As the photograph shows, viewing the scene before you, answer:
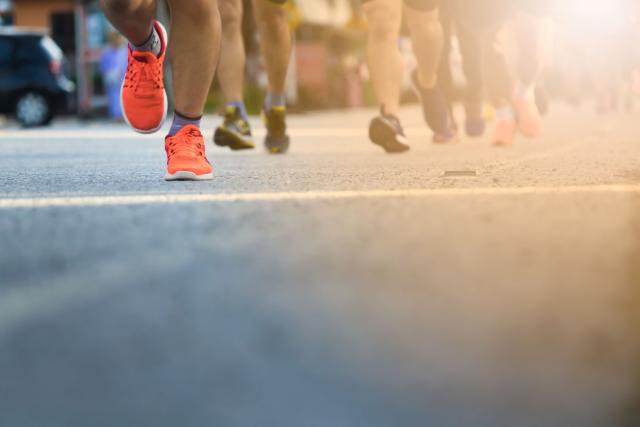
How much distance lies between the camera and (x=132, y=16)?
493 centimetres

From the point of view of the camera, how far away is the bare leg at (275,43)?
7.34 metres

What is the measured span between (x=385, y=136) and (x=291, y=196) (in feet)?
9.71

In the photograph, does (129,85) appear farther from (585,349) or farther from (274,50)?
(585,349)

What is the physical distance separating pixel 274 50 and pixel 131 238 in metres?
Answer: 4.11

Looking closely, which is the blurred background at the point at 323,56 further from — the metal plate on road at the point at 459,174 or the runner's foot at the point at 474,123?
the metal plate on road at the point at 459,174

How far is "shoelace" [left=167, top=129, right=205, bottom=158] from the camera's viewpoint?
5188 millimetres

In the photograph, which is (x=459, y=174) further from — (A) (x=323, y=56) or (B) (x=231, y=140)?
(A) (x=323, y=56)

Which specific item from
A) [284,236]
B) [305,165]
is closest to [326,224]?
[284,236]

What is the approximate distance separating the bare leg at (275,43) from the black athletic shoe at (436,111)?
47.2 inches

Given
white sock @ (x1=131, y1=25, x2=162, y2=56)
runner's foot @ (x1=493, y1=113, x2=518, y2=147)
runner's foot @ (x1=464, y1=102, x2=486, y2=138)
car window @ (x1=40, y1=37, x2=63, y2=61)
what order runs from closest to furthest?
white sock @ (x1=131, y1=25, x2=162, y2=56)
runner's foot @ (x1=493, y1=113, x2=518, y2=147)
runner's foot @ (x1=464, y1=102, x2=486, y2=138)
car window @ (x1=40, y1=37, x2=63, y2=61)

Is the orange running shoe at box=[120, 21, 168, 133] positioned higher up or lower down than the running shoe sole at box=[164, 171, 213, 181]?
higher up

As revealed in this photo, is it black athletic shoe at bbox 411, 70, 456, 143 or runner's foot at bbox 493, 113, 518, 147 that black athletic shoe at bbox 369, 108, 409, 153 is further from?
runner's foot at bbox 493, 113, 518, 147

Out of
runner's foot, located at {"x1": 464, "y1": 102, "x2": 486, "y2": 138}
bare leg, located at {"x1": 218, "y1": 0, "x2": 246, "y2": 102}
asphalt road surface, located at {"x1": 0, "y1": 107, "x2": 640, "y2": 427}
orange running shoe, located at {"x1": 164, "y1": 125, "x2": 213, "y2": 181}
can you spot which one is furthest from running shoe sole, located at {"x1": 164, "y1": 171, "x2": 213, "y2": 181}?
runner's foot, located at {"x1": 464, "y1": 102, "x2": 486, "y2": 138}

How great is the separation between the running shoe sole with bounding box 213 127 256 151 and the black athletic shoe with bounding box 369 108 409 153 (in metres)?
0.70
